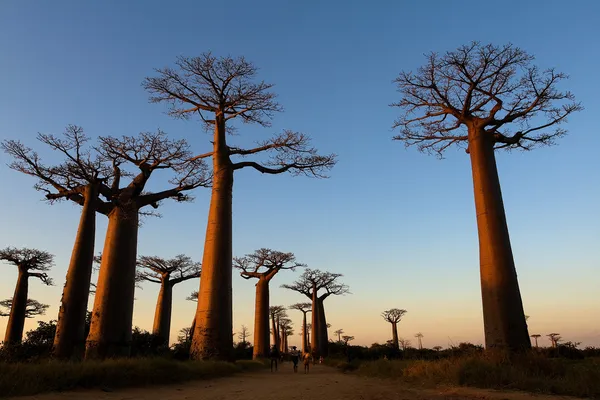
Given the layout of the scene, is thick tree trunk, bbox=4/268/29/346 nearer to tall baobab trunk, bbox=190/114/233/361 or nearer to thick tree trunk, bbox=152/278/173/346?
thick tree trunk, bbox=152/278/173/346

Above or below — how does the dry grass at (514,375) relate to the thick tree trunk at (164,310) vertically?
below

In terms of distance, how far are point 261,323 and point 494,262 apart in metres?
18.6

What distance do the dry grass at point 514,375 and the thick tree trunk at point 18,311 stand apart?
21.1 m

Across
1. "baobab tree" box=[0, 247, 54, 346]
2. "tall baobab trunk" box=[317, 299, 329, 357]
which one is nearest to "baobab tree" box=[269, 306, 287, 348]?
"tall baobab trunk" box=[317, 299, 329, 357]

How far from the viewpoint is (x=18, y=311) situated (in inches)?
853

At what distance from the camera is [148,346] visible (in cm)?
1534

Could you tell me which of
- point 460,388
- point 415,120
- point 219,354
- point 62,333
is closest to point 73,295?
point 62,333

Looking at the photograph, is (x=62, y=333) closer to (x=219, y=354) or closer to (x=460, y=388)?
(x=219, y=354)

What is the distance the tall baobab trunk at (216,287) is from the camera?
1055 cm

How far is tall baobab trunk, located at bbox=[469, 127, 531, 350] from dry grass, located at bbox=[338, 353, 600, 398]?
785 mm

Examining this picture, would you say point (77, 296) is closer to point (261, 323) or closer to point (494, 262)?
point (494, 262)

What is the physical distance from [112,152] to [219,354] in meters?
6.75

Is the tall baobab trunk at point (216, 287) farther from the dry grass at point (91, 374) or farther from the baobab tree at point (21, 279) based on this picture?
the baobab tree at point (21, 279)

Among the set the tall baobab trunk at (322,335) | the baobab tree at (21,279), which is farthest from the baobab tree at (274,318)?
the baobab tree at (21,279)
